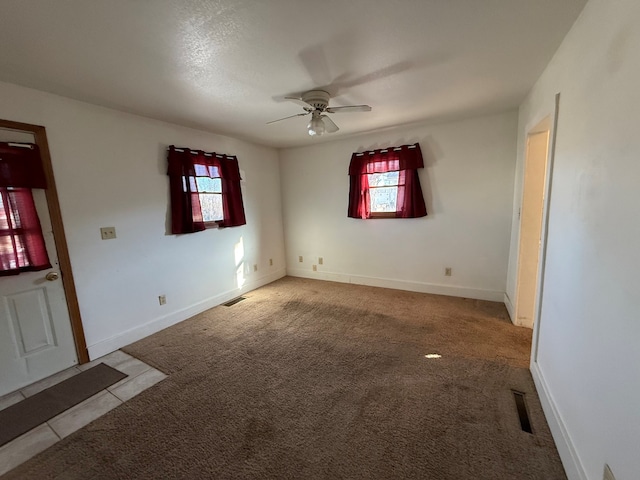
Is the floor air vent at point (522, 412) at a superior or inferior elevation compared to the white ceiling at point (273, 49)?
inferior

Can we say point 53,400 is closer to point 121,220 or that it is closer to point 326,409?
point 121,220

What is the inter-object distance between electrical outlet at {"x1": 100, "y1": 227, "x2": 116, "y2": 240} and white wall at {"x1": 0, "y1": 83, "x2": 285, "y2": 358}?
1.3 inches

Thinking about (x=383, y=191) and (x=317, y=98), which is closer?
(x=317, y=98)

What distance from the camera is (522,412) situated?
5.63 ft

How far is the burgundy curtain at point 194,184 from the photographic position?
3080 millimetres

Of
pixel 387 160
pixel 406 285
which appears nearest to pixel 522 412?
pixel 406 285

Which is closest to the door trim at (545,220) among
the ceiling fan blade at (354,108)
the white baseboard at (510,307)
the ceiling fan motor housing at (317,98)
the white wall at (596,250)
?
the white wall at (596,250)

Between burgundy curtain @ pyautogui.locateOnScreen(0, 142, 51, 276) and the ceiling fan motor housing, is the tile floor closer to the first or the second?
burgundy curtain @ pyautogui.locateOnScreen(0, 142, 51, 276)

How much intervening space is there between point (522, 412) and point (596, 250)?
3.96 feet

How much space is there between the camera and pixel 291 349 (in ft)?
8.38

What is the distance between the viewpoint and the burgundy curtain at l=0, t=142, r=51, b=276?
6.51ft

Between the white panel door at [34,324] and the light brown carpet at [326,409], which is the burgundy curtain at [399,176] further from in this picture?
the white panel door at [34,324]

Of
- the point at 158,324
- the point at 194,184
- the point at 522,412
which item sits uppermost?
the point at 194,184

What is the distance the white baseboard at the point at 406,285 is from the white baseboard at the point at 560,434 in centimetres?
167
